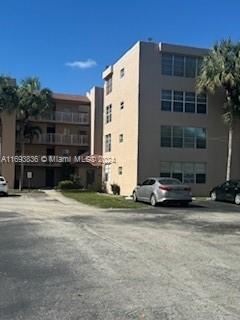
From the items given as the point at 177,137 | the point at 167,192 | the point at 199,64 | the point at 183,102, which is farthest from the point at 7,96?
the point at 167,192

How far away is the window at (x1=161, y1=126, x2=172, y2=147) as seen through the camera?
36656mm

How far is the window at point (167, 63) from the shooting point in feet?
120

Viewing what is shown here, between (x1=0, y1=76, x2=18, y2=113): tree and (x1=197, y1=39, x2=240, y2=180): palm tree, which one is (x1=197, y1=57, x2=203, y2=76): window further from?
(x1=0, y1=76, x2=18, y2=113): tree

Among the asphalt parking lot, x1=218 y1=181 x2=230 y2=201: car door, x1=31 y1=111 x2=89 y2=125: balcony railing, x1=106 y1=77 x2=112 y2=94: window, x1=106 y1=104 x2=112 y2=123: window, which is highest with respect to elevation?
x1=106 y1=77 x2=112 y2=94: window

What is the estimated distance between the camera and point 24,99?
47094mm

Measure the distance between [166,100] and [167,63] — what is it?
275 cm

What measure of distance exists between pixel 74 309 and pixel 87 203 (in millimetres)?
21233

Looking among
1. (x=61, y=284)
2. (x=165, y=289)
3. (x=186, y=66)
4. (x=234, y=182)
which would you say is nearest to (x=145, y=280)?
(x=165, y=289)

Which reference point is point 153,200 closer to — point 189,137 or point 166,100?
point 189,137

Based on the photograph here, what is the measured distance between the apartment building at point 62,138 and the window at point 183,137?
49.2 ft

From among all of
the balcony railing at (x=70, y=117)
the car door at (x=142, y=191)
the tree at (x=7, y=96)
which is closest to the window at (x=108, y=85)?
the tree at (x=7, y=96)

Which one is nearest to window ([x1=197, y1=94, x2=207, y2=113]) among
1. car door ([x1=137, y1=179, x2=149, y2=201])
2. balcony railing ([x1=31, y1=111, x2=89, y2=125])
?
car door ([x1=137, y1=179, x2=149, y2=201])

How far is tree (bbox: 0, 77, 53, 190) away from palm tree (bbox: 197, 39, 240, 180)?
58.2 ft

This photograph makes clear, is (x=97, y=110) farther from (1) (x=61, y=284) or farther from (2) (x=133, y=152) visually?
(1) (x=61, y=284)
